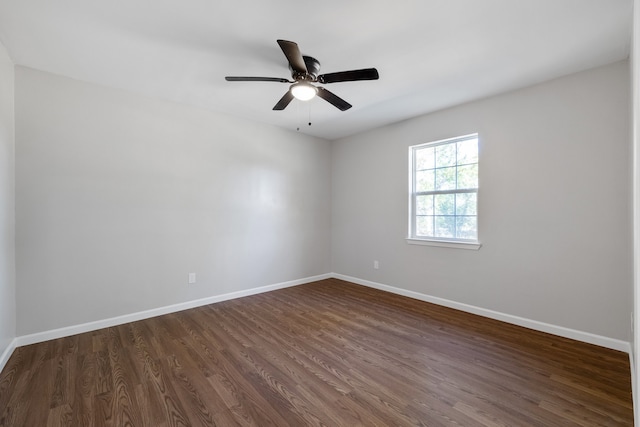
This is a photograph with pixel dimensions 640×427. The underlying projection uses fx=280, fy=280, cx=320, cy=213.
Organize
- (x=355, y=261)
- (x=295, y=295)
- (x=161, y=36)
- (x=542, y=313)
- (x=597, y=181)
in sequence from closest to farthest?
(x=161, y=36) < (x=597, y=181) < (x=542, y=313) < (x=295, y=295) < (x=355, y=261)

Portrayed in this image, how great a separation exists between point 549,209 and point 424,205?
1.41m

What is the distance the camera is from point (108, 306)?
3.00 meters

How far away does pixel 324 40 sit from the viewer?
2219 millimetres

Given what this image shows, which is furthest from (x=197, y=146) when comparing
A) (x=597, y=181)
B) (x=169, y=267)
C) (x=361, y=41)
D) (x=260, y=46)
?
(x=597, y=181)

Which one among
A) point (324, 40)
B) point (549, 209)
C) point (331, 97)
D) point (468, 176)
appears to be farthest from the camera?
point (468, 176)

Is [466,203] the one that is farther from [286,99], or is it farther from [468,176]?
[286,99]

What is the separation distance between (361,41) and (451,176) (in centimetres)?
219

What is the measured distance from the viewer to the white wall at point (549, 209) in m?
2.49

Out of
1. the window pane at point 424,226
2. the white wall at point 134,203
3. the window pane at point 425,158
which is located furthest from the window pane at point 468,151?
the white wall at point 134,203

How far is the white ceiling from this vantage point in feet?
6.18

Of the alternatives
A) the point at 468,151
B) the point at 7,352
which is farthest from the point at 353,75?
the point at 7,352

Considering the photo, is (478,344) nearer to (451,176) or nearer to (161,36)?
(451,176)

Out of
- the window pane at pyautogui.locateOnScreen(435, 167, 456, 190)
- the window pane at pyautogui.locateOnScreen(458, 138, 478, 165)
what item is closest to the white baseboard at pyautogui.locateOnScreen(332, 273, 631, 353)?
the window pane at pyautogui.locateOnScreen(435, 167, 456, 190)

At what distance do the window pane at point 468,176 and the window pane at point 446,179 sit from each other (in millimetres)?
78
